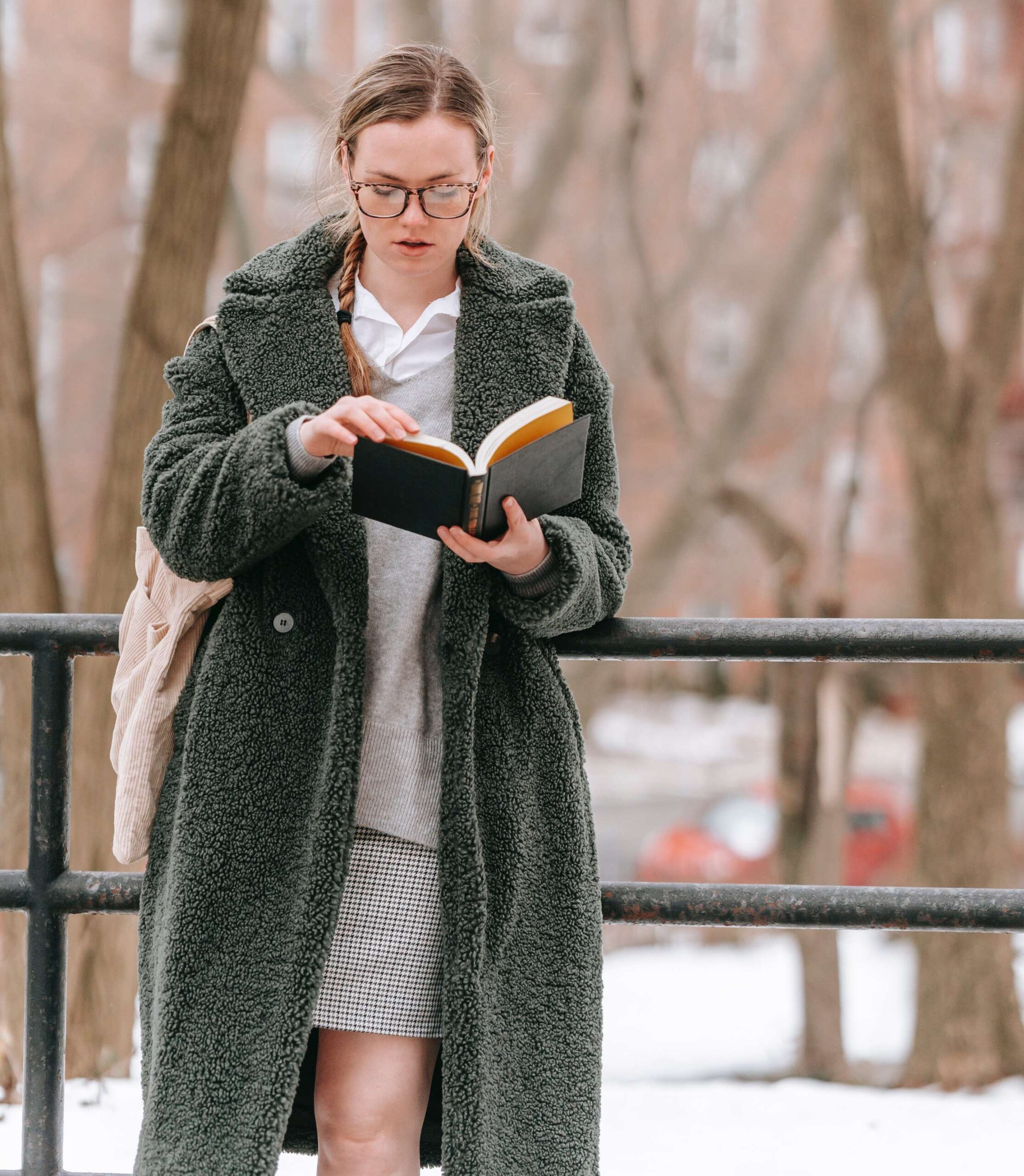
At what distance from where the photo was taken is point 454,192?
1646mm

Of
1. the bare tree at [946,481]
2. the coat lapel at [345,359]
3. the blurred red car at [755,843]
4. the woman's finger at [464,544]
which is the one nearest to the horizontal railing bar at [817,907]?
the coat lapel at [345,359]

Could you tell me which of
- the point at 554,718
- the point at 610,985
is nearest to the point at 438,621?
the point at 554,718

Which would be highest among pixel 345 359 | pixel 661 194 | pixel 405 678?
pixel 661 194

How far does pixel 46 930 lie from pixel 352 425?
0.84m

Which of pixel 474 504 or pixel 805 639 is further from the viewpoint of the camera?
pixel 805 639

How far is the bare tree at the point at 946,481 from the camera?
6.06 metres

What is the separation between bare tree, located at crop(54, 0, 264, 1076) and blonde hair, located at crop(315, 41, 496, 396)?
244 centimetres

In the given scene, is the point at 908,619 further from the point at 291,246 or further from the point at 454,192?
the point at 291,246

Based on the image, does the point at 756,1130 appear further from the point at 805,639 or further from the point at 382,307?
the point at 382,307

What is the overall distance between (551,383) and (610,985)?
719cm

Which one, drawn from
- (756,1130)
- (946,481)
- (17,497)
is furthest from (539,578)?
(946,481)

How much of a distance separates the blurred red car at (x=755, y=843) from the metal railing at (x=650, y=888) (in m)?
10.1

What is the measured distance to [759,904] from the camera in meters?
1.82

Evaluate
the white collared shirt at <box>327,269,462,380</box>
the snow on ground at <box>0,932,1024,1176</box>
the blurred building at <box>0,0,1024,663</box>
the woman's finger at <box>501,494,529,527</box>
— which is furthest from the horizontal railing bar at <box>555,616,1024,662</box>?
the blurred building at <box>0,0,1024,663</box>
